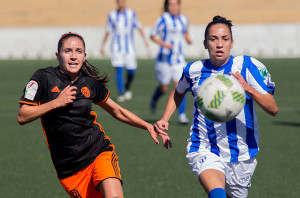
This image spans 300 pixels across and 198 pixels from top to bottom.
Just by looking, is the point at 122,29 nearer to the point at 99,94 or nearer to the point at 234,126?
the point at 99,94

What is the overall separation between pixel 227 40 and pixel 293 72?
65.6ft

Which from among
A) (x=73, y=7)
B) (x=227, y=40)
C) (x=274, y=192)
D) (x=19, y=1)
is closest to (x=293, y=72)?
(x=274, y=192)

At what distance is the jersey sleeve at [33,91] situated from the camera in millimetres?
4965

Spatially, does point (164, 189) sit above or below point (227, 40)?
below

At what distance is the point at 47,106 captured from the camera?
4.85 meters

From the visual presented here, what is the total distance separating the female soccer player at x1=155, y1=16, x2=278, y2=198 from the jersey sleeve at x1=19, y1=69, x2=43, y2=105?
42.4 inches

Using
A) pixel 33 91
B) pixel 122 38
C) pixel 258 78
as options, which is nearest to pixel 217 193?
pixel 258 78

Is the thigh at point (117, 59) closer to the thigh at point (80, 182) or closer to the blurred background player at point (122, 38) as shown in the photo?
the blurred background player at point (122, 38)

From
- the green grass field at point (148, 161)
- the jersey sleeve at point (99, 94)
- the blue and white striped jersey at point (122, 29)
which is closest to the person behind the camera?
the jersey sleeve at point (99, 94)

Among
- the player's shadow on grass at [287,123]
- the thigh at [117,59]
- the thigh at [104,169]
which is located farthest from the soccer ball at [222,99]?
the thigh at [117,59]

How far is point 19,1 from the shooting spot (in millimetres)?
74562

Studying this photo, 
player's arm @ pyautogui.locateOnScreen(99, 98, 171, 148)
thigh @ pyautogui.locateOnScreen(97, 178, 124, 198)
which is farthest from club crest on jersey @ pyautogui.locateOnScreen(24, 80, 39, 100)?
thigh @ pyautogui.locateOnScreen(97, 178, 124, 198)

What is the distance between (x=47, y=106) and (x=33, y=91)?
22cm

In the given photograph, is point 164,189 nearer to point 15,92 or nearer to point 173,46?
point 173,46
